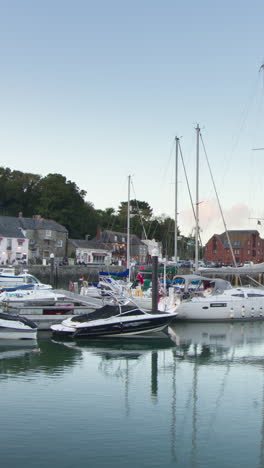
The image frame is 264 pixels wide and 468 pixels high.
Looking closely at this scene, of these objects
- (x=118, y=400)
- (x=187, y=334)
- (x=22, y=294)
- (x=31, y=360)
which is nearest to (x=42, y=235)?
(x=22, y=294)

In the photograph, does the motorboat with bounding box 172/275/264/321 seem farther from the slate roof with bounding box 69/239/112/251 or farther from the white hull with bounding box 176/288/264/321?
the slate roof with bounding box 69/239/112/251

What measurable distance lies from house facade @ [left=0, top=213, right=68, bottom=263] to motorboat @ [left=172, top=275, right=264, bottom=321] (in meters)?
55.4

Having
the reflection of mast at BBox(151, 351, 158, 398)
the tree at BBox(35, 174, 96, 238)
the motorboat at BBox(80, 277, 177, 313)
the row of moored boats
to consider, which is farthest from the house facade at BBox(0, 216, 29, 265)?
the reflection of mast at BBox(151, 351, 158, 398)

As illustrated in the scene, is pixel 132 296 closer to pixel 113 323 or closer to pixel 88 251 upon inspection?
pixel 113 323

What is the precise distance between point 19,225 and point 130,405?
80.4 metres

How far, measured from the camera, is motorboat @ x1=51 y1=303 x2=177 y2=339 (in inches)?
1186

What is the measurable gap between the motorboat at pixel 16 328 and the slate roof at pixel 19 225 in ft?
208

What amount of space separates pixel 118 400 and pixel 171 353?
9357 mm

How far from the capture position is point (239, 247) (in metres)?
137

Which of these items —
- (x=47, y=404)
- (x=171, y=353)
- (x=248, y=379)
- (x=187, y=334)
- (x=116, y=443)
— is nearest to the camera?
(x=116, y=443)

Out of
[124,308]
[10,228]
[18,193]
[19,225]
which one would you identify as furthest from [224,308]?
[18,193]

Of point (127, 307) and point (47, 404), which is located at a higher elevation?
point (127, 307)

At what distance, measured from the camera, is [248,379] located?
22.2 metres

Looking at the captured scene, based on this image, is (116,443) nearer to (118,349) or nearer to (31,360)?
(31,360)
